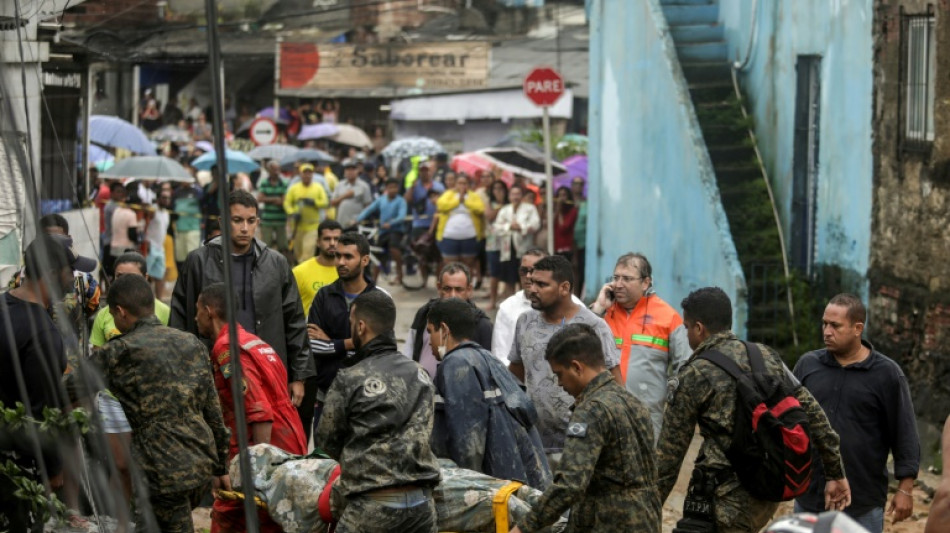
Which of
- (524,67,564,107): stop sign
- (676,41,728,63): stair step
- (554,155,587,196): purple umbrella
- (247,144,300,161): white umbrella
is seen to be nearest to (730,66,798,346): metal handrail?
(676,41,728,63): stair step

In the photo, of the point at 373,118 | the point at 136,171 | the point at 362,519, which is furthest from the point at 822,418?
the point at 373,118

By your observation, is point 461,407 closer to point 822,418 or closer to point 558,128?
point 822,418

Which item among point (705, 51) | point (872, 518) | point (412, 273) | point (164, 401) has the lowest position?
point (412, 273)

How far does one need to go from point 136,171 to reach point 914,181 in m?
12.5

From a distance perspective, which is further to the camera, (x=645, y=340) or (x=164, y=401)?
(x=645, y=340)

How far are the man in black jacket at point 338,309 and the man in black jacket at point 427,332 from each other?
1.52ft

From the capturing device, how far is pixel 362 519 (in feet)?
20.7

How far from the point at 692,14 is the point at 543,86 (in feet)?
8.30

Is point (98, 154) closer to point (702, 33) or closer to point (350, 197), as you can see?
point (350, 197)

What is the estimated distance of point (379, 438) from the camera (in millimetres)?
6297

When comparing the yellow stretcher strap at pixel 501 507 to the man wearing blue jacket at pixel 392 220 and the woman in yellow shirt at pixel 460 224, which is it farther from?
the man wearing blue jacket at pixel 392 220

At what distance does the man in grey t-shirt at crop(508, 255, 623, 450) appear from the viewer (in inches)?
320

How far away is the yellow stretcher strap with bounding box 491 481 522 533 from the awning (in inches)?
1169

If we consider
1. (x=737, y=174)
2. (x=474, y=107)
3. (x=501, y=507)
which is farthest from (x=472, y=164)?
(x=501, y=507)
